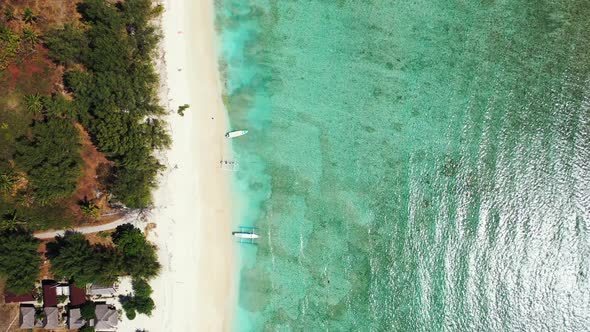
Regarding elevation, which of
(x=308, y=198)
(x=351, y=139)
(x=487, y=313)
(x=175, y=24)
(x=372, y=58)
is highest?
(x=175, y=24)

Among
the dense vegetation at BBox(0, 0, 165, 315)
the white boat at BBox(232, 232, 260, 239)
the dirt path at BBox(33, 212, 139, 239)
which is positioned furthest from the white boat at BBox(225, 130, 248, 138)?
the dirt path at BBox(33, 212, 139, 239)

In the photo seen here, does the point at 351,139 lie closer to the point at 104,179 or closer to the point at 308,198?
the point at 308,198

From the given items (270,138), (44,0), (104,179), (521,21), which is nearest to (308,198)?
(270,138)

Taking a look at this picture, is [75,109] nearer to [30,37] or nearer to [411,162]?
[30,37]

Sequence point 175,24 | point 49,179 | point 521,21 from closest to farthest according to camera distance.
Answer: point 49,179, point 175,24, point 521,21

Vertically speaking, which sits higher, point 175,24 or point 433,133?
point 175,24

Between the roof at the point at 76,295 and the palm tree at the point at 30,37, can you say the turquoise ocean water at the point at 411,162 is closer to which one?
the roof at the point at 76,295

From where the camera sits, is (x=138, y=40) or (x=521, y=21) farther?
(x=521, y=21)
